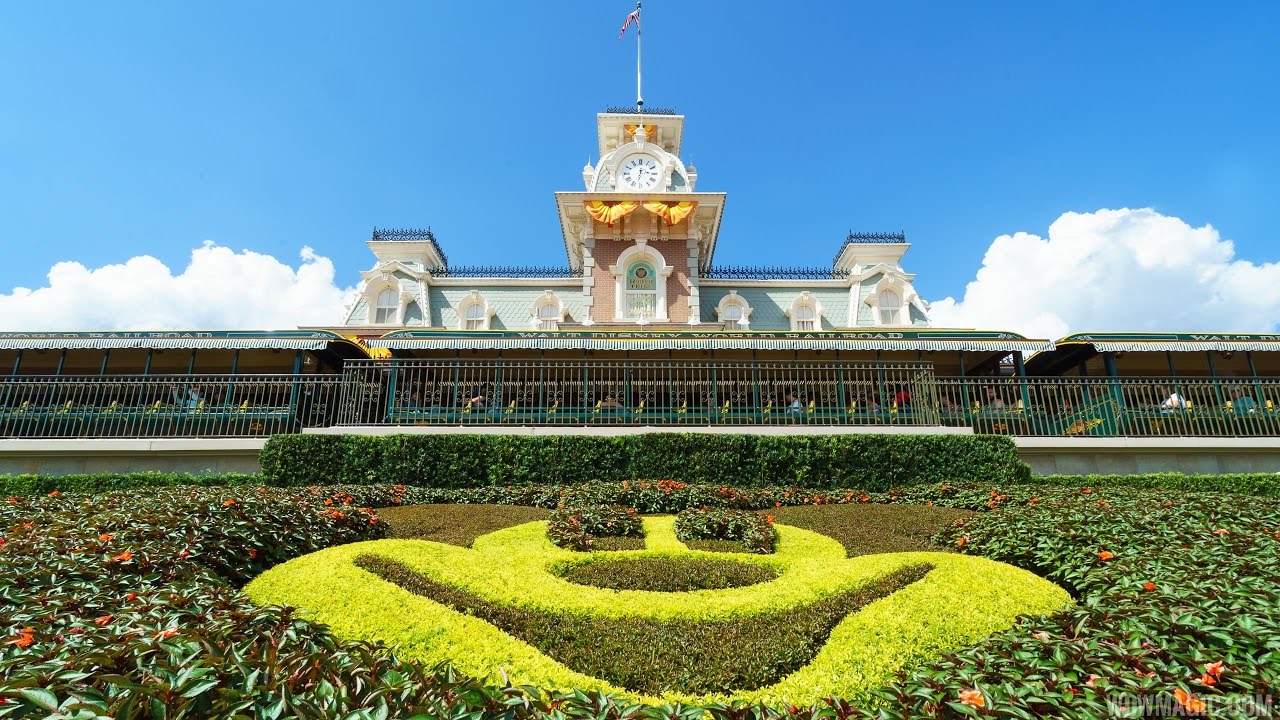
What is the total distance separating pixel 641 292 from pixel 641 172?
545cm

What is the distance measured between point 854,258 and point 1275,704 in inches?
1089

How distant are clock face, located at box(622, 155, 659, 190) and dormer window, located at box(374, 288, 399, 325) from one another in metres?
11.1

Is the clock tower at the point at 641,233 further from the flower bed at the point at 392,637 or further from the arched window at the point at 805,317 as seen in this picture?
the flower bed at the point at 392,637

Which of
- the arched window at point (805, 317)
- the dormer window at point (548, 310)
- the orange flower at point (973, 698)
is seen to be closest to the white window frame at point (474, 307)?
the dormer window at point (548, 310)

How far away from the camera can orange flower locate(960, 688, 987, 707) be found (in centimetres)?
275

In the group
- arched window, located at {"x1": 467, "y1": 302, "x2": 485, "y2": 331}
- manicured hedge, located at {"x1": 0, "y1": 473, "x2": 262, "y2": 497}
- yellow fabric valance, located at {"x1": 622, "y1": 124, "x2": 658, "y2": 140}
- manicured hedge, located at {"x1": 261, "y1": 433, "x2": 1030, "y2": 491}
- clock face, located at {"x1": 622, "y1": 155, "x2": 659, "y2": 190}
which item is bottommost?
manicured hedge, located at {"x1": 0, "y1": 473, "x2": 262, "y2": 497}

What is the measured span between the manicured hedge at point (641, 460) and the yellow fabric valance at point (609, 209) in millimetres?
14907

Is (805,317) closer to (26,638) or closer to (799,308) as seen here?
(799,308)

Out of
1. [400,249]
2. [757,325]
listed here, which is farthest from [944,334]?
[400,249]

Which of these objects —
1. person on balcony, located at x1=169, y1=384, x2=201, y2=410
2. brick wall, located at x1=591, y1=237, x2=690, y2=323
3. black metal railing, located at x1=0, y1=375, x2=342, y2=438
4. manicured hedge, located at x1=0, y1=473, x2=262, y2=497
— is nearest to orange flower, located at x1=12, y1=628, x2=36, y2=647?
manicured hedge, located at x1=0, y1=473, x2=262, y2=497

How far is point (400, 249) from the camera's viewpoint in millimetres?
28406

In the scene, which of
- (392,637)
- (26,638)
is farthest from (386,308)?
(26,638)

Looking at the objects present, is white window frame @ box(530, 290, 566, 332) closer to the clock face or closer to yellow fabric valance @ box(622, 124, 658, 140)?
the clock face

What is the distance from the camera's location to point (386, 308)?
26.7 m
